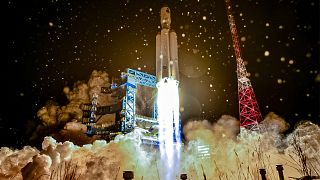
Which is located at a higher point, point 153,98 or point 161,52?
point 161,52

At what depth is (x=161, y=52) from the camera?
40250mm

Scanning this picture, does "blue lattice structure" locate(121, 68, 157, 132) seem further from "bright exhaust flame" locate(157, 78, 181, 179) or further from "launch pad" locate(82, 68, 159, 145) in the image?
"bright exhaust flame" locate(157, 78, 181, 179)

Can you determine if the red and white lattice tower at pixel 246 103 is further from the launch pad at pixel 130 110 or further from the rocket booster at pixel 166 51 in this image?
the launch pad at pixel 130 110

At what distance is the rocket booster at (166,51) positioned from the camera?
39656 mm

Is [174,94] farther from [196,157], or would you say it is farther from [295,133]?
[295,133]

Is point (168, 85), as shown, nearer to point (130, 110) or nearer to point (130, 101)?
point (130, 101)

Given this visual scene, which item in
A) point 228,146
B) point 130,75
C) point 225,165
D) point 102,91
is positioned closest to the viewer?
point 225,165

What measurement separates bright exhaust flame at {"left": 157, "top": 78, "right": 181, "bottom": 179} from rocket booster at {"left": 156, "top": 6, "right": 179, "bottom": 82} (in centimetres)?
108

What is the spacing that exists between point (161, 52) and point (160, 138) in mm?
14140

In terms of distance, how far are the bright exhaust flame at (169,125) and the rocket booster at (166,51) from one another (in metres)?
1.08

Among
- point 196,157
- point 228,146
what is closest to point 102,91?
point 196,157

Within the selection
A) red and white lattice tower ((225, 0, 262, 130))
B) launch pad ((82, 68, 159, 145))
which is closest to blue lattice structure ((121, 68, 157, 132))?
launch pad ((82, 68, 159, 145))

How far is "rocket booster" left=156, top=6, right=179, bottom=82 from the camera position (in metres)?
39.7

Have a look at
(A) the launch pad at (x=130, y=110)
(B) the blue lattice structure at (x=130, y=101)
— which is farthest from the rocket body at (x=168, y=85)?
(B) the blue lattice structure at (x=130, y=101)
